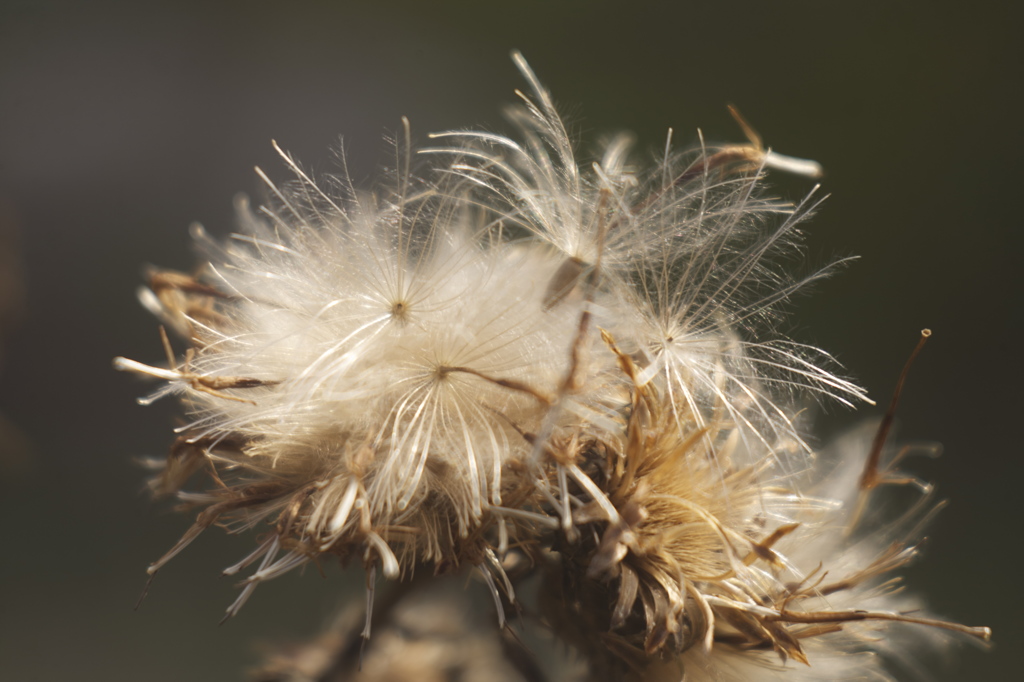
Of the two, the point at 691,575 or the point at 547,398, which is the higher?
the point at 547,398

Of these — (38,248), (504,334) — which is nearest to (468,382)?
(504,334)

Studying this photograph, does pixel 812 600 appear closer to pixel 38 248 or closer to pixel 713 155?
pixel 713 155

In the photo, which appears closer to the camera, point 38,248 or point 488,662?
point 488,662

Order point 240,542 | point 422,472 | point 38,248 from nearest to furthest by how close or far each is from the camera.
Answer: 1. point 422,472
2. point 240,542
3. point 38,248

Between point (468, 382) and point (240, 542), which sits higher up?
point (468, 382)

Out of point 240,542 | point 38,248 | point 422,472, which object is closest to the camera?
point 422,472

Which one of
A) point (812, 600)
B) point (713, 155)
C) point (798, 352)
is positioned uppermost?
point (713, 155)
